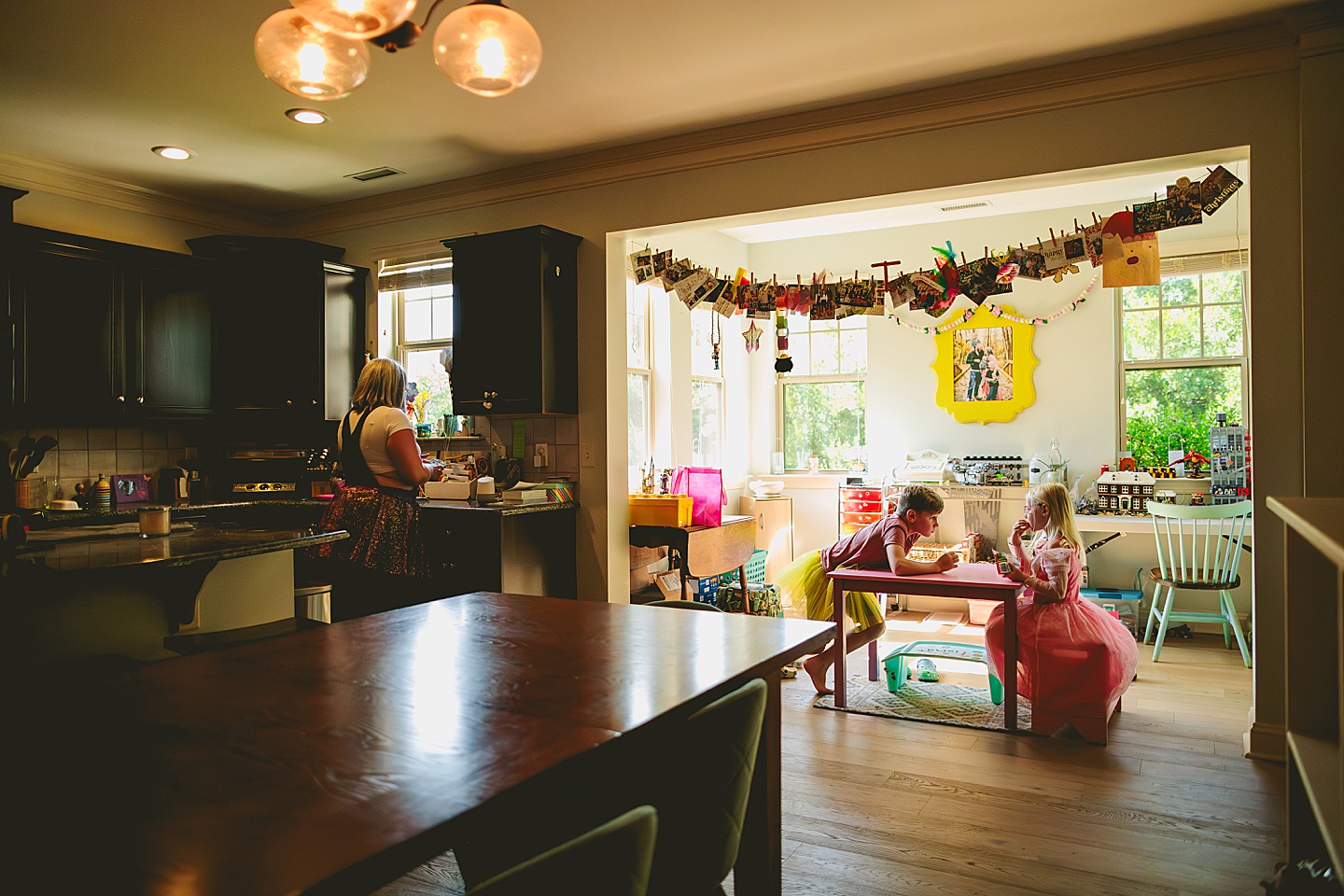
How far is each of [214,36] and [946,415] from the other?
17.2ft

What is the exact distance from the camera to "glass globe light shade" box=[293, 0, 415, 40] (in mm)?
1648

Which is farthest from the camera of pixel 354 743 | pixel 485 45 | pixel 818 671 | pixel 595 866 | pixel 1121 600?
pixel 1121 600

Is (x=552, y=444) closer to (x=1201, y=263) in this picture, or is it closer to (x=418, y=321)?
(x=418, y=321)

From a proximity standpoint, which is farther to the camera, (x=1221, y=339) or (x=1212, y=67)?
(x=1221, y=339)

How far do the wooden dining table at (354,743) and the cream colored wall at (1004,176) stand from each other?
7.53 feet

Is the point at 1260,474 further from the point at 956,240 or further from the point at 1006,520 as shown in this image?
the point at 956,240

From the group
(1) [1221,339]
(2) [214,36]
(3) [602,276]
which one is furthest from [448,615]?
(1) [1221,339]

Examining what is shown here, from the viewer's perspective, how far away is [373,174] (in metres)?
4.89

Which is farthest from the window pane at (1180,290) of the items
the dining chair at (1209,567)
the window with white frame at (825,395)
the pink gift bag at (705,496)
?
the pink gift bag at (705,496)

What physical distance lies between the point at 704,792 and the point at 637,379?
15.7 feet

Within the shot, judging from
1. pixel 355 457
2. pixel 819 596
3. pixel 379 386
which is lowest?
pixel 819 596

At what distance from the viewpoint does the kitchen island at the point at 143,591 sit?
241 cm

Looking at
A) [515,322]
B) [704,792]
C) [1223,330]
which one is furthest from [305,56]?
[1223,330]

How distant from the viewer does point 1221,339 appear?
19.2ft
